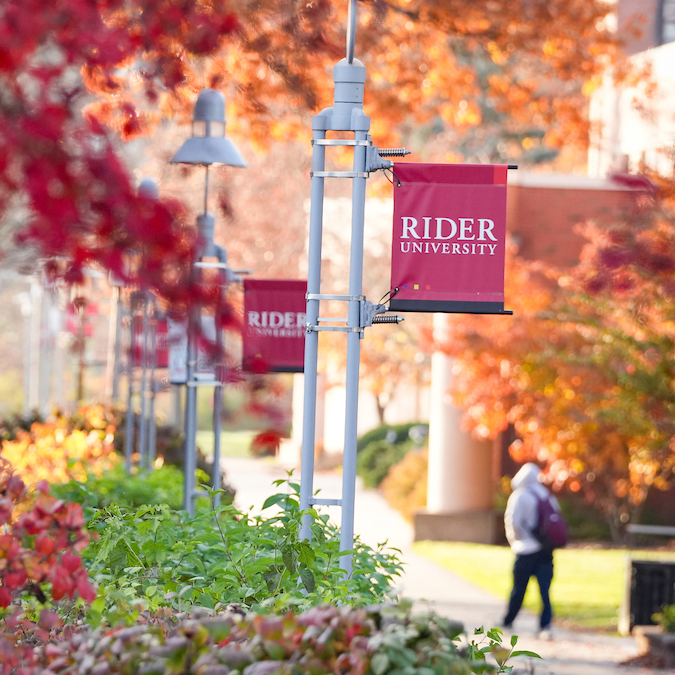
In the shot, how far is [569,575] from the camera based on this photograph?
15.1 meters

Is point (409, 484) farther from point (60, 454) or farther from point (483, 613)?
point (60, 454)

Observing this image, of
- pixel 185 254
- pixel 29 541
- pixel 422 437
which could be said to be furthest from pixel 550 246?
pixel 185 254

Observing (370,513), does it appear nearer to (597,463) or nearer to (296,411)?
(597,463)

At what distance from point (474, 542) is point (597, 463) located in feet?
9.16

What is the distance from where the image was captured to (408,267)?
4906 millimetres

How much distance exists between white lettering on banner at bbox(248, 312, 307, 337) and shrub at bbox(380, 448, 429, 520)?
1391 cm

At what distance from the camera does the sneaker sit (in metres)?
11.3

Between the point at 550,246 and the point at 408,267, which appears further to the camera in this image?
the point at 550,246

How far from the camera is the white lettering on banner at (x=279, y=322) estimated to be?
6.57 metres

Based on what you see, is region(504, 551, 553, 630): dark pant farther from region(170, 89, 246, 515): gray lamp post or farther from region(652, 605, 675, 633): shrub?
region(170, 89, 246, 515): gray lamp post

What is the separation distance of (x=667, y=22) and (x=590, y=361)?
325 inches

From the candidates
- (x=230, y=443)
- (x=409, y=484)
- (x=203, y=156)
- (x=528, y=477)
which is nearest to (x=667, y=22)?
(x=409, y=484)

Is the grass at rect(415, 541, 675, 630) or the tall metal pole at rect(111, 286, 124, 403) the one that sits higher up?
the tall metal pole at rect(111, 286, 124, 403)

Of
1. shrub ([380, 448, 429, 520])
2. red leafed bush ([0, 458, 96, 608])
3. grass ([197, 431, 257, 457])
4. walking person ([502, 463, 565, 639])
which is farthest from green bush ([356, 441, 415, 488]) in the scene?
red leafed bush ([0, 458, 96, 608])
